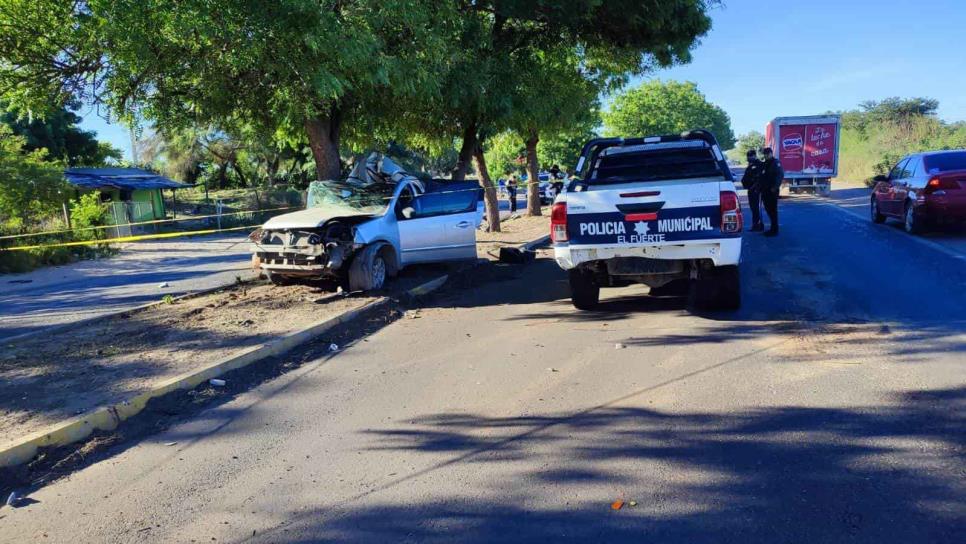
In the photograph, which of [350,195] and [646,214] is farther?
[350,195]

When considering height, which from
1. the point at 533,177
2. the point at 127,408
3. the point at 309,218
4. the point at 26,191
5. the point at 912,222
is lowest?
the point at 127,408

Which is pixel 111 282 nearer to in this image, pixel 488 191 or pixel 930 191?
pixel 488 191

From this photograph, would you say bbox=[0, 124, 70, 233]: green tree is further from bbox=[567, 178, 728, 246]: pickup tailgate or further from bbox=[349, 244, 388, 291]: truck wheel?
bbox=[567, 178, 728, 246]: pickup tailgate

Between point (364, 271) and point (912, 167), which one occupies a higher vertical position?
point (912, 167)

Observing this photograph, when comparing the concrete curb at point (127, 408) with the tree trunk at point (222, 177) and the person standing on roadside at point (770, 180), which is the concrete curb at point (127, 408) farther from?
the tree trunk at point (222, 177)

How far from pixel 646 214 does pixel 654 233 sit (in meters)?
0.22

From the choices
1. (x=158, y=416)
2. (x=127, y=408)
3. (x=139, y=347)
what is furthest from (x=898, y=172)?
(x=127, y=408)

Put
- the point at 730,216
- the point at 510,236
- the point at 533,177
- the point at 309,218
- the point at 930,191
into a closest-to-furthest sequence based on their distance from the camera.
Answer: the point at 730,216, the point at 309,218, the point at 930,191, the point at 510,236, the point at 533,177

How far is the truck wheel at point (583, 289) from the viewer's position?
8180 mm

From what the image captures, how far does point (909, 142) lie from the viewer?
41.7 metres

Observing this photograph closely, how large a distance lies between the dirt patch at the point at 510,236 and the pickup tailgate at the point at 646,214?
22.1 feet

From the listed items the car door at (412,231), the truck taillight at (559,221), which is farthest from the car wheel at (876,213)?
the truck taillight at (559,221)

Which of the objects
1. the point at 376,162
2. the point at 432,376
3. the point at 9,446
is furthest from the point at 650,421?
the point at 376,162

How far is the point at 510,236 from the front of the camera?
61.3 feet
